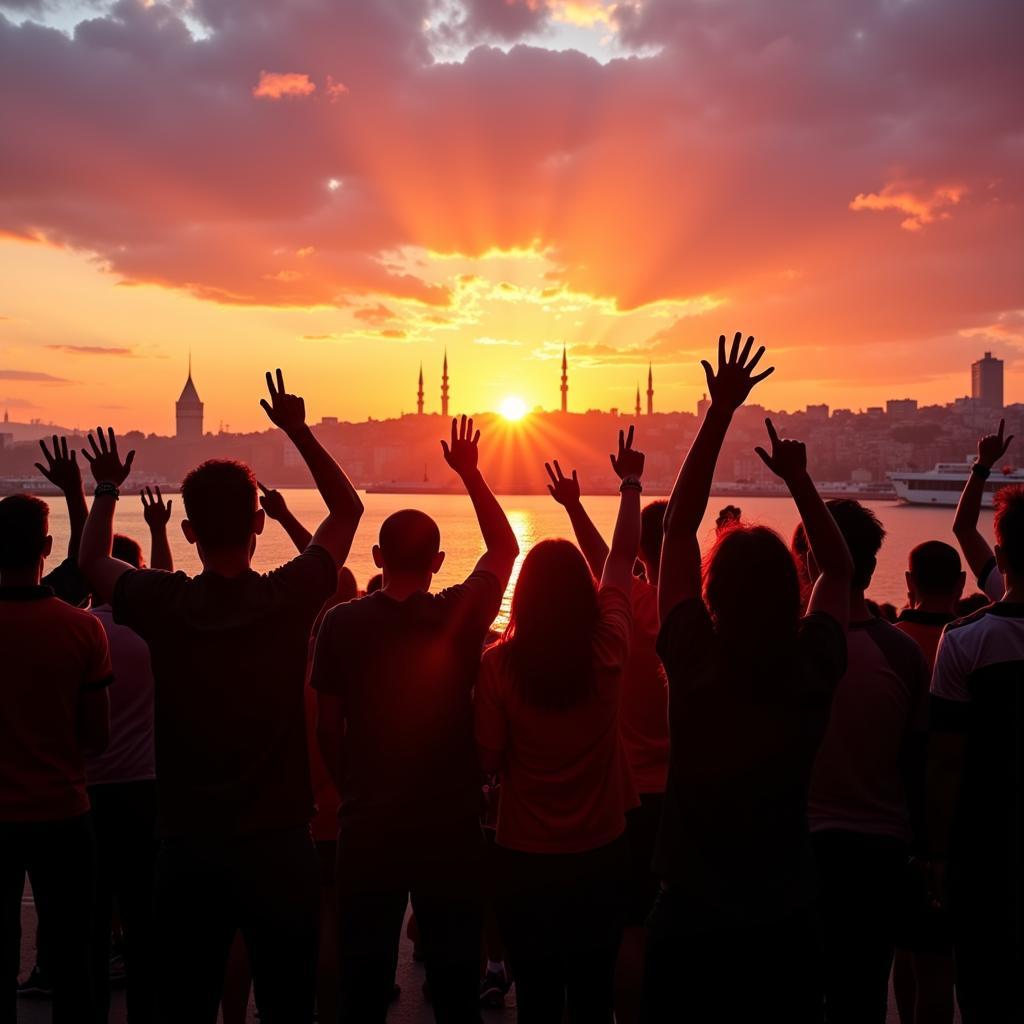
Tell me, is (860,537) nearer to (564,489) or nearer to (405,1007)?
(564,489)

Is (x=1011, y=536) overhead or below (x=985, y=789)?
overhead

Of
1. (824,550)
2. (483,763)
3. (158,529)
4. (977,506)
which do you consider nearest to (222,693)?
(483,763)

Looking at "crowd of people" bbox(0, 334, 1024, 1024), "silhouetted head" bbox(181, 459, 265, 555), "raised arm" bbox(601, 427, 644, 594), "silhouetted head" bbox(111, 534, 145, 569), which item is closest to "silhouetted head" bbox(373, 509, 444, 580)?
"crowd of people" bbox(0, 334, 1024, 1024)

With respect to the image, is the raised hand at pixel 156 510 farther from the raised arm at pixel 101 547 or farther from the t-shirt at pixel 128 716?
the raised arm at pixel 101 547

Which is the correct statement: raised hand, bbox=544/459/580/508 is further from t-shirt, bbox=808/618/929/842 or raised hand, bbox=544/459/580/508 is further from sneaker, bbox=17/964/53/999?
sneaker, bbox=17/964/53/999

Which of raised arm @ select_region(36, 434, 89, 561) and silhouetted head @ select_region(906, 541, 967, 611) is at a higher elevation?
raised arm @ select_region(36, 434, 89, 561)

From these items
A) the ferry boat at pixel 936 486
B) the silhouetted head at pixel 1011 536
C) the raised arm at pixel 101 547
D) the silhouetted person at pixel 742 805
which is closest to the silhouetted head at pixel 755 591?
the silhouetted person at pixel 742 805

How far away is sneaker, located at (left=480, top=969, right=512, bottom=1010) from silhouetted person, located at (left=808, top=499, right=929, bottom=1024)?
164 centimetres

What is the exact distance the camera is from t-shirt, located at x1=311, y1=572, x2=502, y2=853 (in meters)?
2.59

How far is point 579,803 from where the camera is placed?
258 cm

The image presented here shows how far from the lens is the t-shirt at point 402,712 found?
2594mm

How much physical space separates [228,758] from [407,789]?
1.61 ft

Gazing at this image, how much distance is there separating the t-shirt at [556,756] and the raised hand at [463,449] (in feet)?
2.64

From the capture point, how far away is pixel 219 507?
A: 2.58 m
